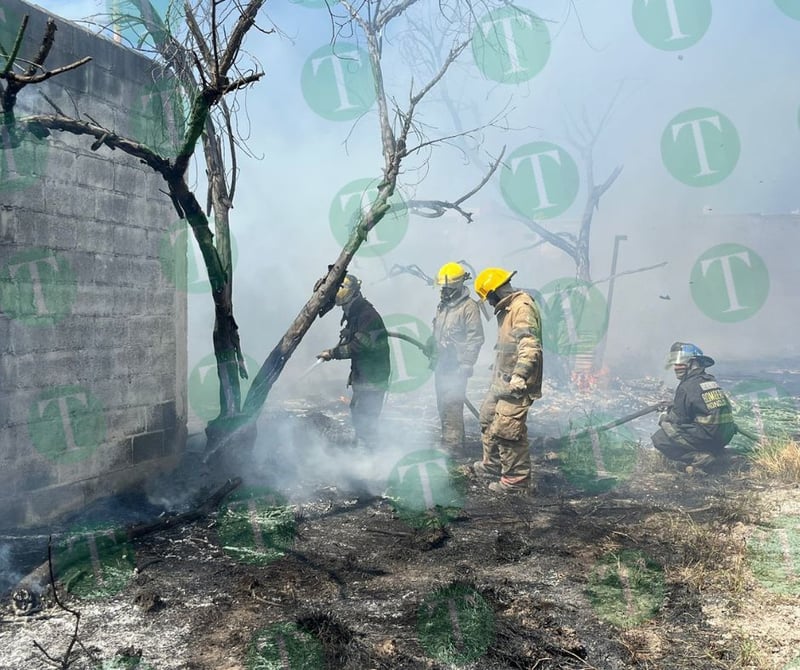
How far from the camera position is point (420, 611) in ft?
11.1

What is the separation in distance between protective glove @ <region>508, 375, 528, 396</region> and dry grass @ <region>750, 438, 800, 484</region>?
2.51 m

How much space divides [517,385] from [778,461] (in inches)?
105

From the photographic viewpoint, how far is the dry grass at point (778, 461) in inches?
239

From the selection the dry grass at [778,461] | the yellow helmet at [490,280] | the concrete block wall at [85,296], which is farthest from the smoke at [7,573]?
the dry grass at [778,461]

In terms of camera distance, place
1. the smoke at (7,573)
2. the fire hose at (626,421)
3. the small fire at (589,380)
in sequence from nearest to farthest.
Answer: the smoke at (7,573) < the fire hose at (626,421) < the small fire at (589,380)

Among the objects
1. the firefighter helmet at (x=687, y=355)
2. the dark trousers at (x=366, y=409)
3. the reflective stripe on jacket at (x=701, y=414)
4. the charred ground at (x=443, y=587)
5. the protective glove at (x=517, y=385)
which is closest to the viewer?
the charred ground at (x=443, y=587)

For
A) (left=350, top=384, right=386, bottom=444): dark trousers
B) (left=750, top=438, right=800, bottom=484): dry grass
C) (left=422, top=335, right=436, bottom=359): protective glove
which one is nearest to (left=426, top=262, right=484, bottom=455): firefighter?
(left=422, top=335, right=436, bottom=359): protective glove

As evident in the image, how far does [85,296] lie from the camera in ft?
16.6

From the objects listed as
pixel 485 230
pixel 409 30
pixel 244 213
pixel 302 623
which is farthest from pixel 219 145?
pixel 485 230

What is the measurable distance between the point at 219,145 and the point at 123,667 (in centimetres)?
433

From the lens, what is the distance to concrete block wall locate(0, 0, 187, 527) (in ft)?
15.0

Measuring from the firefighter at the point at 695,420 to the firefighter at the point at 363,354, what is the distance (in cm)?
294

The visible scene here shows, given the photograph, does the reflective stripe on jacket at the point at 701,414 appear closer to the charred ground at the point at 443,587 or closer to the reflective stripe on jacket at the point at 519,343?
the charred ground at the point at 443,587

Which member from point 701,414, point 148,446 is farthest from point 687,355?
point 148,446
